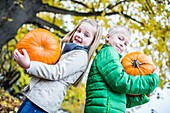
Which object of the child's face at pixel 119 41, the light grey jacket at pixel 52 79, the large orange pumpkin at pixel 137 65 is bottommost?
the light grey jacket at pixel 52 79

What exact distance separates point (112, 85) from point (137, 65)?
0.27 metres

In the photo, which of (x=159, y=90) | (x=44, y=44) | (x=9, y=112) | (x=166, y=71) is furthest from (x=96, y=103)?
(x=159, y=90)

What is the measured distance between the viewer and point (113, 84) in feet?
9.07

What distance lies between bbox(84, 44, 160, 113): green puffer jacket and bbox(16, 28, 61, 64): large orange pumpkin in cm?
34

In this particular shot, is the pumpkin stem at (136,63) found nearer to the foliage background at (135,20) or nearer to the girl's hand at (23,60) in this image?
the girl's hand at (23,60)

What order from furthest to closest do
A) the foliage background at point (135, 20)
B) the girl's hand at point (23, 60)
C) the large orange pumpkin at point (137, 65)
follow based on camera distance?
1. the foliage background at point (135, 20)
2. the large orange pumpkin at point (137, 65)
3. the girl's hand at point (23, 60)

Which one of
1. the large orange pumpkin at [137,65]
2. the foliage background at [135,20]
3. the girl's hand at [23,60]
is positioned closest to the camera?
the girl's hand at [23,60]

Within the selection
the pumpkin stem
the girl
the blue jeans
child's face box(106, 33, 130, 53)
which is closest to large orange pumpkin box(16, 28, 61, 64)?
the girl

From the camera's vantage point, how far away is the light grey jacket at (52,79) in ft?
8.86

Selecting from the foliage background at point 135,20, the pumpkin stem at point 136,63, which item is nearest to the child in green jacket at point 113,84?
the pumpkin stem at point 136,63

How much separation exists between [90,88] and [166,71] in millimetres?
4069

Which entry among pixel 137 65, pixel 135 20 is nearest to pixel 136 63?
pixel 137 65

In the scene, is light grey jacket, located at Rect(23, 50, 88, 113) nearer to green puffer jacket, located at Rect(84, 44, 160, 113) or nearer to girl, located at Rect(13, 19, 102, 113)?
girl, located at Rect(13, 19, 102, 113)

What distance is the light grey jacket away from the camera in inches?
106
